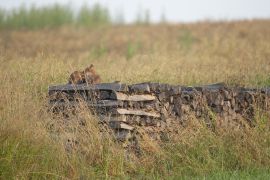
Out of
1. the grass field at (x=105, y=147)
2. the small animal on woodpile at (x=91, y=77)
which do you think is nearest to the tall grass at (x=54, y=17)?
the grass field at (x=105, y=147)

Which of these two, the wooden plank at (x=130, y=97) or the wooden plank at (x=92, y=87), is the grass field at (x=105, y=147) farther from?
the wooden plank at (x=130, y=97)

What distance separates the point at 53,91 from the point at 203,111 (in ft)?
8.94

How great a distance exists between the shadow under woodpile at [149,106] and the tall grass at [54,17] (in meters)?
27.8

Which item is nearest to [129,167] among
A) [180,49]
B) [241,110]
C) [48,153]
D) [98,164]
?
[98,164]

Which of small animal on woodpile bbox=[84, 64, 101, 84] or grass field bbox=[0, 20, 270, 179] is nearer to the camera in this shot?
grass field bbox=[0, 20, 270, 179]

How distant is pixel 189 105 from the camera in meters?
11.2

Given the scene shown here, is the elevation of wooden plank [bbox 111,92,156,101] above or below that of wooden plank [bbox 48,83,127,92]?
below

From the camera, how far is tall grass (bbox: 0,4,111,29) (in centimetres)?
3850

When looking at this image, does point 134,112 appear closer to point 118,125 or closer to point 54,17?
point 118,125

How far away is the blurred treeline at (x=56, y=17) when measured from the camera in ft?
126

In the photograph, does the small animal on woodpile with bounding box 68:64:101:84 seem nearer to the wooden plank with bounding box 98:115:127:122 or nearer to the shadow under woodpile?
the shadow under woodpile

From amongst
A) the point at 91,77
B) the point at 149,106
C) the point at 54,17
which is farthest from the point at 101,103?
the point at 54,17

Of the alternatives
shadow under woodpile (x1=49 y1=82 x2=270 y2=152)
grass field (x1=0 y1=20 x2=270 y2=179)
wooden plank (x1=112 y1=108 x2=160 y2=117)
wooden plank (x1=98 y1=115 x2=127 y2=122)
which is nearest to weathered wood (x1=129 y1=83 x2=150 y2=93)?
shadow under woodpile (x1=49 y1=82 x2=270 y2=152)

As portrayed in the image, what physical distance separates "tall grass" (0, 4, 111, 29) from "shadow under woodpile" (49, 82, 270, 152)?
27.8 m
